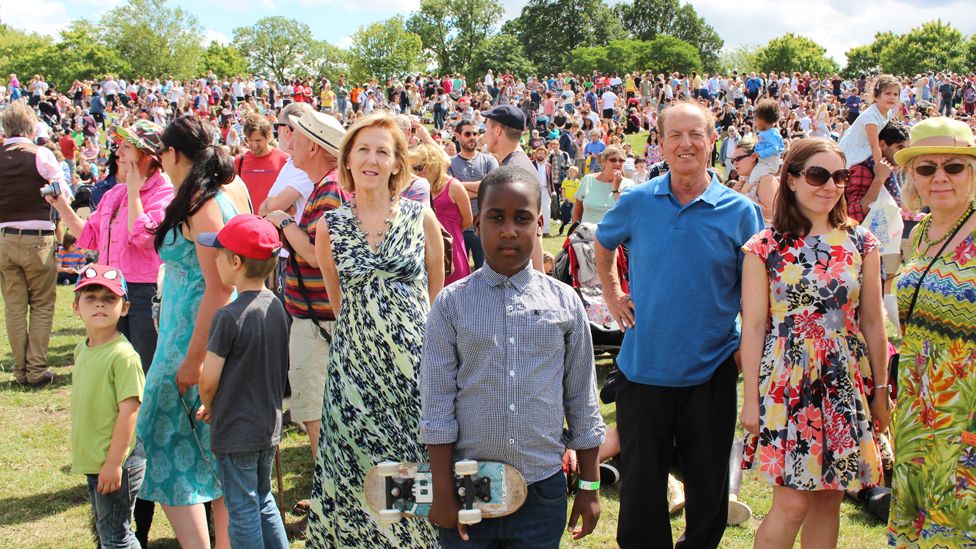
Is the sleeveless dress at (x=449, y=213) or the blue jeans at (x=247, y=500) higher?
the sleeveless dress at (x=449, y=213)

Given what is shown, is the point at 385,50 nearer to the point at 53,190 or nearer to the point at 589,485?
the point at 53,190

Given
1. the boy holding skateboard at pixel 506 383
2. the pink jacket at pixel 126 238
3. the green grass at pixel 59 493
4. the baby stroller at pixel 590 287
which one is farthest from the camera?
the baby stroller at pixel 590 287

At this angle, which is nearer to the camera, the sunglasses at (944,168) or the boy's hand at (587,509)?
the boy's hand at (587,509)

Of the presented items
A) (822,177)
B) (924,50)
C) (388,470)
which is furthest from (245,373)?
(924,50)

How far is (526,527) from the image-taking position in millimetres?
2500

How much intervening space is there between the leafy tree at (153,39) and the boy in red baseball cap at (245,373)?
9212 cm

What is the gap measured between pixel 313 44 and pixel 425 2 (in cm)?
2383

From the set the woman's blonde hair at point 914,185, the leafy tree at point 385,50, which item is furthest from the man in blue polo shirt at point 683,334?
A: the leafy tree at point 385,50

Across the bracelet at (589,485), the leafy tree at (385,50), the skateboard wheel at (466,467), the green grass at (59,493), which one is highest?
the leafy tree at (385,50)

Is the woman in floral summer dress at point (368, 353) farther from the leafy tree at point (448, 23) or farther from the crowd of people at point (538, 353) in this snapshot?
the leafy tree at point (448, 23)

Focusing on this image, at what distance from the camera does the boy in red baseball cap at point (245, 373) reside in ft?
11.0

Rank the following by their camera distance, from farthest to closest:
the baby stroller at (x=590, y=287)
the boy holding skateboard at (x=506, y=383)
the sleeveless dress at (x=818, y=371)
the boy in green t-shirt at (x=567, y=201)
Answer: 1. the boy in green t-shirt at (x=567, y=201)
2. the baby stroller at (x=590, y=287)
3. the sleeveless dress at (x=818, y=371)
4. the boy holding skateboard at (x=506, y=383)

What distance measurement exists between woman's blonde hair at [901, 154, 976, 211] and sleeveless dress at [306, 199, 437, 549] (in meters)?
2.06

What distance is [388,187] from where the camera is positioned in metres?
3.58
